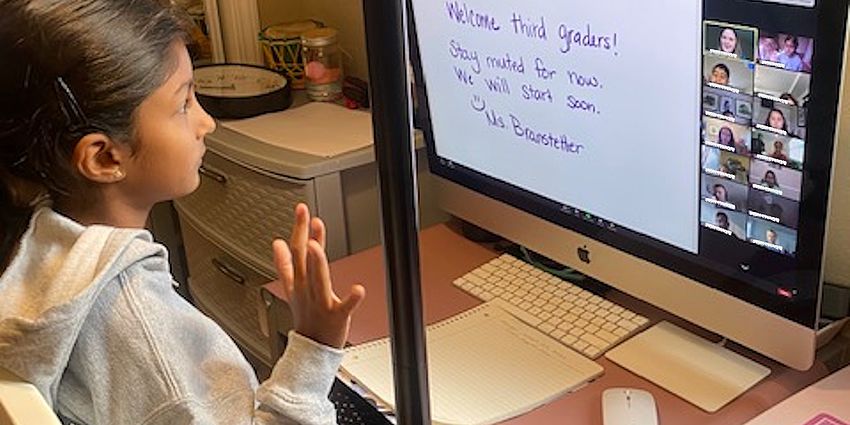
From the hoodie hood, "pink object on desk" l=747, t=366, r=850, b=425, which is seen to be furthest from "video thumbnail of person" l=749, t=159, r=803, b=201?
the hoodie hood

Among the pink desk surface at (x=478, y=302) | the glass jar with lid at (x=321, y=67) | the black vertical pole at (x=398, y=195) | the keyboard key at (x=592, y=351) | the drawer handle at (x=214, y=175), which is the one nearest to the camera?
the black vertical pole at (x=398, y=195)

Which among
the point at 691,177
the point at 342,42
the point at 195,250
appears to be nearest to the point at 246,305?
the point at 195,250

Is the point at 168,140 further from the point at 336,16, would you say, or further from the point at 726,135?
the point at 336,16

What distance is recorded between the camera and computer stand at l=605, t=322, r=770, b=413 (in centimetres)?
113

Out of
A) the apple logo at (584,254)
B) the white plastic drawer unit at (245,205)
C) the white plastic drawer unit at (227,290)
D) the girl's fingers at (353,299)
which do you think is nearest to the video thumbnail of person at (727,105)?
the apple logo at (584,254)

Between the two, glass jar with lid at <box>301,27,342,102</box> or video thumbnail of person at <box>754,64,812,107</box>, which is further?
glass jar with lid at <box>301,27,342,102</box>

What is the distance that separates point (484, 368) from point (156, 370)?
0.45m

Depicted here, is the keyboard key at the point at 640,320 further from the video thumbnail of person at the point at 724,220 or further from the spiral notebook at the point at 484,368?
the video thumbnail of person at the point at 724,220

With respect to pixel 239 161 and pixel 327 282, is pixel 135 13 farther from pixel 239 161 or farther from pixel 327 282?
pixel 239 161

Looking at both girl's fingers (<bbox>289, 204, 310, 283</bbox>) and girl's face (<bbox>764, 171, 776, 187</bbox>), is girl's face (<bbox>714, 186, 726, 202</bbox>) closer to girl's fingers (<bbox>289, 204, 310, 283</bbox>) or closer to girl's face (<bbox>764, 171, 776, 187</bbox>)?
girl's face (<bbox>764, 171, 776, 187</bbox>)

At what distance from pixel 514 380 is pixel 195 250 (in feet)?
2.95

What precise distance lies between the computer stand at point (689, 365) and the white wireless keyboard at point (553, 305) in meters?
0.02

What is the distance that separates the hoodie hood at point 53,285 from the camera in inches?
31.0

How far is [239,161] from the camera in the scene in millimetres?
1586
